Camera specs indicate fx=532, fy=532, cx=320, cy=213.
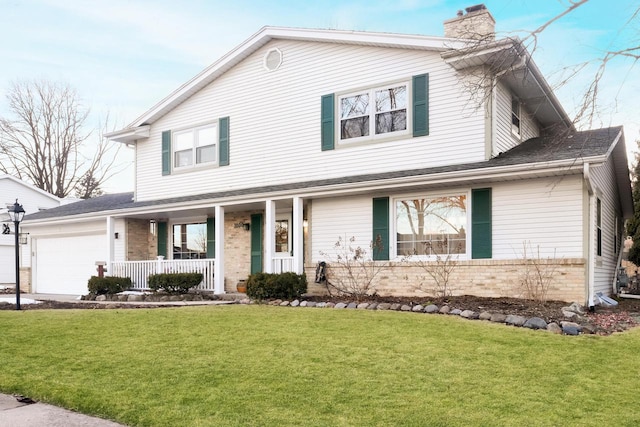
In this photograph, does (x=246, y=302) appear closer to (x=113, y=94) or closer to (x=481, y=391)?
(x=481, y=391)

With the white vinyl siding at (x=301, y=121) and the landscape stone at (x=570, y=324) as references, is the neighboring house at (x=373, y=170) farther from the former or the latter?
the landscape stone at (x=570, y=324)

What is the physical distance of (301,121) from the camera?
568 inches

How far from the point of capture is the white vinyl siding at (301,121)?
40.2ft

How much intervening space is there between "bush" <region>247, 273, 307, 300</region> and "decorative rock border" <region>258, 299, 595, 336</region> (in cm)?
64

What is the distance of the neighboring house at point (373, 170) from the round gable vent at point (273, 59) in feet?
0.21

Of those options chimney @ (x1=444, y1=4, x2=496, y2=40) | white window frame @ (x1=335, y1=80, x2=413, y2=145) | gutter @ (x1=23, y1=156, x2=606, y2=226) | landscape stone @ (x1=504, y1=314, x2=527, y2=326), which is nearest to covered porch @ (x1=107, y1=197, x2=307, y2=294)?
gutter @ (x1=23, y1=156, x2=606, y2=226)

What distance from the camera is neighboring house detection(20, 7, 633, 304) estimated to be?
10.8 m

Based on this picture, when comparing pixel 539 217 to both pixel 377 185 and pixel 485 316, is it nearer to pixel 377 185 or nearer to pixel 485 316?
pixel 485 316

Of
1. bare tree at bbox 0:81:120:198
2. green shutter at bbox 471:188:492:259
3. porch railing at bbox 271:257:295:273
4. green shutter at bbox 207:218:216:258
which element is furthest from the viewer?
bare tree at bbox 0:81:120:198

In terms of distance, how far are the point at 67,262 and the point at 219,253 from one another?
790cm

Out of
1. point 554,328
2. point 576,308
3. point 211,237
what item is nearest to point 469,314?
point 554,328

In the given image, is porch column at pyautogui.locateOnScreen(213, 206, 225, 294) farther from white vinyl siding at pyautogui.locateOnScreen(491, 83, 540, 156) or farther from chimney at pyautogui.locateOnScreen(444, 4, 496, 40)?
chimney at pyautogui.locateOnScreen(444, 4, 496, 40)

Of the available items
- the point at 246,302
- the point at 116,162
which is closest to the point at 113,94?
the point at 116,162

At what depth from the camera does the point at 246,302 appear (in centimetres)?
1227
